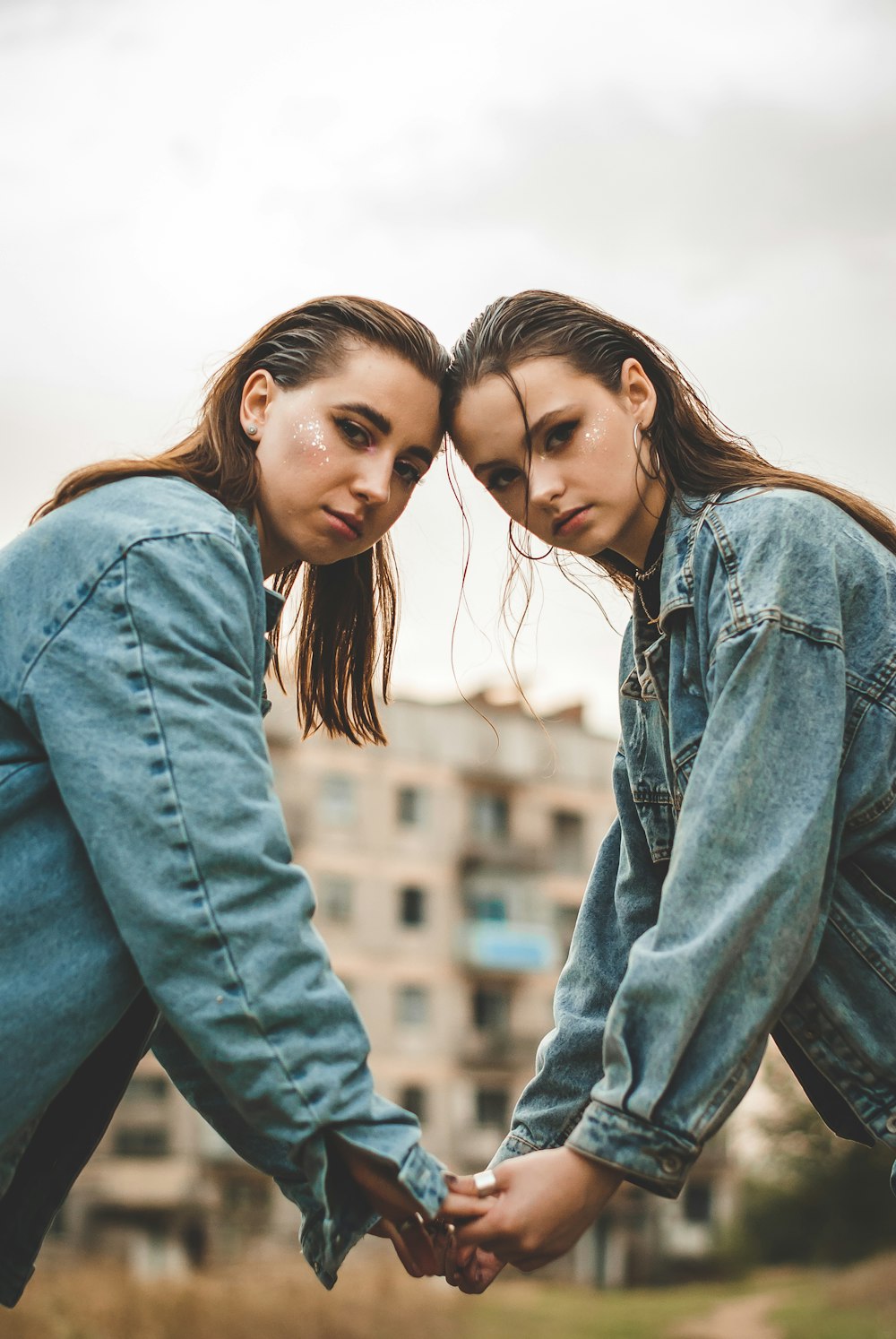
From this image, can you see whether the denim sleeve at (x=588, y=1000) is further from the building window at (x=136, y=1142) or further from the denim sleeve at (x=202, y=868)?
the building window at (x=136, y=1142)

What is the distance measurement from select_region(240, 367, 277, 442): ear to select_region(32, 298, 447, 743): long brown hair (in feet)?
0.06

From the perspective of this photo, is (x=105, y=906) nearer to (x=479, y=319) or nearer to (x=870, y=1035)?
→ (x=870, y=1035)

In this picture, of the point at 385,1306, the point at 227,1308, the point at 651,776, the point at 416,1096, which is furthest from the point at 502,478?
the point at 416,1096

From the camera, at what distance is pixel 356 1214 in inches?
90.2

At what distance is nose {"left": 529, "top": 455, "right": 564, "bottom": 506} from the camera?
9.20 feet

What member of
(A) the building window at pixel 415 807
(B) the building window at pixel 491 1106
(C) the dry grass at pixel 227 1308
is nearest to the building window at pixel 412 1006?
(B) the building window at pixel 491 1106

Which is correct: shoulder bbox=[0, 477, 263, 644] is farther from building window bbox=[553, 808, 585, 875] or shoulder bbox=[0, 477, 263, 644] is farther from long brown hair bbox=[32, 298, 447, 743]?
building window bbox=[553, 808, 585, 875]

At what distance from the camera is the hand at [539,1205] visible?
2.30 metres

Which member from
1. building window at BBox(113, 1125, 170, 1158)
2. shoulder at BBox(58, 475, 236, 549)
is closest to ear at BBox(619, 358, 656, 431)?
shoulder at BBox(58, 475, 236, 549)

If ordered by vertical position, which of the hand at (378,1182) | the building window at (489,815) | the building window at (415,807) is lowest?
the building window at (489,815)

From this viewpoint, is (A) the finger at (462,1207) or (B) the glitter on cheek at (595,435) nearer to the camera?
(A) the finger at (462,1207)

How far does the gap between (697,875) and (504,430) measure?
0.99 m

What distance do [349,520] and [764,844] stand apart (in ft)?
3.30

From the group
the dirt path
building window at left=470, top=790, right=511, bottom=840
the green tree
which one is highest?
building window at left=470, top=790, right=511, bottom=840
